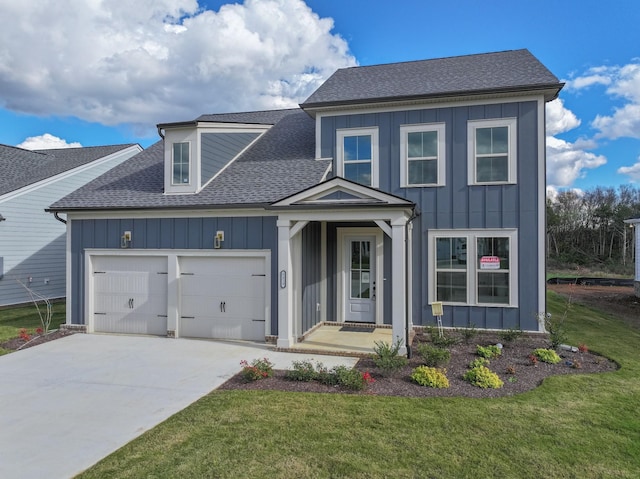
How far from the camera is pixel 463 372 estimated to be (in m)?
6.86

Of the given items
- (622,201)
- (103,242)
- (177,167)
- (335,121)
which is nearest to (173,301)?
(103,242)

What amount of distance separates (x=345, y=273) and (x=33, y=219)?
41.3 ft

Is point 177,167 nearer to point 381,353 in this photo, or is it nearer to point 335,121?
point 335,121

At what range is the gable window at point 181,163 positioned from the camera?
10148 millimetres

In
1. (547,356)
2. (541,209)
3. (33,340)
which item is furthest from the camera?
(541,209)

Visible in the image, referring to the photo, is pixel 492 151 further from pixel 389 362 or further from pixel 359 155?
pixel 389 362

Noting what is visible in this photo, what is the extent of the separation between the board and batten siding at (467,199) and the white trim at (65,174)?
12810 mm

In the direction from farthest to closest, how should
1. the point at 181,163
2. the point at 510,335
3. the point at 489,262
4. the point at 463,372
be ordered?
the point at 181,163 → the point at 489,262 → the point at 510,335 → the point at 463,372

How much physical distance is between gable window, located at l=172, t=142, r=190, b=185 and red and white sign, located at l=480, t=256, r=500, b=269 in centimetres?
745

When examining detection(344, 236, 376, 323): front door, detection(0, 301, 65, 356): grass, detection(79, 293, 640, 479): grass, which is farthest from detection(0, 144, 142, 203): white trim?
detection(79, 293, 640, 479): grass

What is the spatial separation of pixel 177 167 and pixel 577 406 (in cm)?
945

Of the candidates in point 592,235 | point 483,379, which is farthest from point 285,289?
point 592,235

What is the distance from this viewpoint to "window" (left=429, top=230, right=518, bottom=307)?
31.1 ft

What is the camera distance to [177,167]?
33.6 ft
